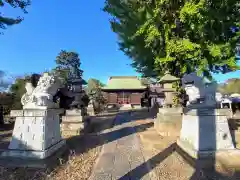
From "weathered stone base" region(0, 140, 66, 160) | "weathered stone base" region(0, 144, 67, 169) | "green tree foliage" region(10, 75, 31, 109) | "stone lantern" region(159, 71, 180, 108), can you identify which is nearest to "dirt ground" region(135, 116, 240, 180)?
"weathered stone base" region(0, 144, 67, 169)

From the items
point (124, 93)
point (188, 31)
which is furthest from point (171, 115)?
point (124, 93)

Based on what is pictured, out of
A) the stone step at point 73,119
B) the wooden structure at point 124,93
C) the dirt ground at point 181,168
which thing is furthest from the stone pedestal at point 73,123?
the wooden structure at point 124,93

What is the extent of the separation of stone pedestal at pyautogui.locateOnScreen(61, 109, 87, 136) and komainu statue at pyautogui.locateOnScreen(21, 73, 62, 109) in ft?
11.8

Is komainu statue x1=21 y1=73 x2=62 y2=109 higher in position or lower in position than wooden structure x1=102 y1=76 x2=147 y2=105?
lower

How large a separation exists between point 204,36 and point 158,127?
209 inches

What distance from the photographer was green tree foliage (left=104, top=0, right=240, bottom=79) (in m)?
9.24

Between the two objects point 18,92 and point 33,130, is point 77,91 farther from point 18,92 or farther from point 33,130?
point 18,92

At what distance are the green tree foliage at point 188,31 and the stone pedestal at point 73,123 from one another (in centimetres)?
496

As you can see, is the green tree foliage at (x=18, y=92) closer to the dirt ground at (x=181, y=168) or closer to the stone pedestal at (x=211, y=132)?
the dirt ground at (x=181, y=168)

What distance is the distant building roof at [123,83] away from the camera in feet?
104

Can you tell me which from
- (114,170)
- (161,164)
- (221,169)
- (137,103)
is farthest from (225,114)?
(137,103)

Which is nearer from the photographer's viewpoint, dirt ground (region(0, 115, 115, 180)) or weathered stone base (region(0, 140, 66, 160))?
dirt ground (region(0, 115, 115, 180))

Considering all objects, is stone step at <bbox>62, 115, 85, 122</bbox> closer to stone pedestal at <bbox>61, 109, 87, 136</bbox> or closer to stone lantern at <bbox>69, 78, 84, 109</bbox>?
stone pedestal at <bbox>61, 109, 87, 136</bbox>

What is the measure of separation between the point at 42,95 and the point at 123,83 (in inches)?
1131
